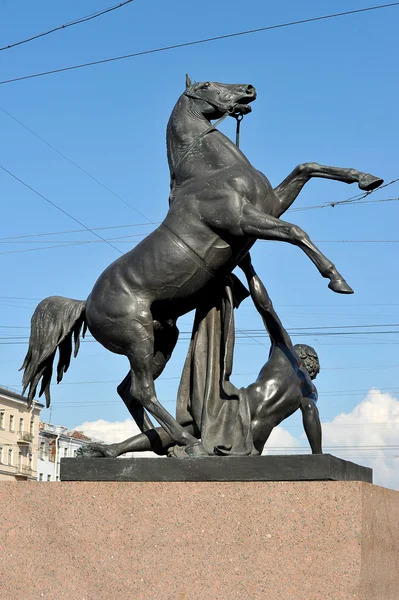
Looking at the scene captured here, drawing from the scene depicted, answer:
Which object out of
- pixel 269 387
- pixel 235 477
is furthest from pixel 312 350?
pixel 235 477

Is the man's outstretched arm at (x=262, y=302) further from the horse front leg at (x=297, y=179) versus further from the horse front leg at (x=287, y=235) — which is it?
the horse front leg at (x=287, y=235)

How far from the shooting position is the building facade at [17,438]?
60094 millimetres

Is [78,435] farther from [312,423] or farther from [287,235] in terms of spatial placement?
[287,235]

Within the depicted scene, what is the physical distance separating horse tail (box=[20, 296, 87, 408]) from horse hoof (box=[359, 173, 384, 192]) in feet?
6.93

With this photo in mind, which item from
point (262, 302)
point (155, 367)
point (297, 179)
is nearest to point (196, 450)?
point (155, 367)

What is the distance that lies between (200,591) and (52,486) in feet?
3.91

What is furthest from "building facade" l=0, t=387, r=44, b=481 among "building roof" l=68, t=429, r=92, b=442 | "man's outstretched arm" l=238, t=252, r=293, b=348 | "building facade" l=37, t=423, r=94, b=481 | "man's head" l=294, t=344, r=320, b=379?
"man's outstretched arm" l=238, t=252, r=293, b=348

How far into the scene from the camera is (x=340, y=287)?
19.7 feet

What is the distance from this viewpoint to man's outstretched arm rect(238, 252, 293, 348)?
22.6ft

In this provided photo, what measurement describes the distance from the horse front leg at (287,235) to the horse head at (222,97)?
1.03m

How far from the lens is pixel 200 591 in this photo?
5688 millimetres

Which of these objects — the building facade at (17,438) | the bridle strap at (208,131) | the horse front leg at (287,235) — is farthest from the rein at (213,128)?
the building facade at (17,438)

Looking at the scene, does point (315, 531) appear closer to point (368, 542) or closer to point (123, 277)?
point (368, 542)

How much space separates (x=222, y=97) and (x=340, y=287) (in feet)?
6.20
